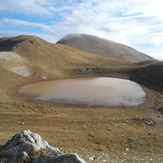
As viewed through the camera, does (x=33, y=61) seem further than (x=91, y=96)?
Yes

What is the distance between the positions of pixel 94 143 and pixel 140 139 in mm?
5878

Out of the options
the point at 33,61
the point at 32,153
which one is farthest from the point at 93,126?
the point at 33,61

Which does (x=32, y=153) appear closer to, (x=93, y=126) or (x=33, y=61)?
(x=93, y=126)

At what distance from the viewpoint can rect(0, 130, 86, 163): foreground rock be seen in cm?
731

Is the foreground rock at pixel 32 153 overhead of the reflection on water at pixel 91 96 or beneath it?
overhead

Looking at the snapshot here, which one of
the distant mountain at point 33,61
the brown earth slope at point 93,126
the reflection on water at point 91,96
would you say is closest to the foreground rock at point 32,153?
the brown earth slope at point 93,126

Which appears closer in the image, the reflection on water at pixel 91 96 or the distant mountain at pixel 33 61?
the reflection on water at pixel 91 96

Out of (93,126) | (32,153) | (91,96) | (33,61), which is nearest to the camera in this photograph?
(32,153)

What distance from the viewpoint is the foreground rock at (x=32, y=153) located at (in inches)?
288

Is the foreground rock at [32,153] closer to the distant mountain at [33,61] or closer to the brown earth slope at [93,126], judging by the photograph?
the brown earth slope at [93,126]

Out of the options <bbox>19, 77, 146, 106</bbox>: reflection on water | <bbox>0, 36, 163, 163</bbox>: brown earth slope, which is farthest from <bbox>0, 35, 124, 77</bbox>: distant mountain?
<bbox>19, 77, 146, 106</bbox>: reflection on water

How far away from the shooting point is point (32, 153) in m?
8.25

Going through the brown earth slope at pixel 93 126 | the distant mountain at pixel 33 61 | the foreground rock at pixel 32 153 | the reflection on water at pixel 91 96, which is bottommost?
the brown earth slope at pixel 93 126

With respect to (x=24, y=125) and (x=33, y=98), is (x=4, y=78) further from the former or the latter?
(x=24, y=125)
